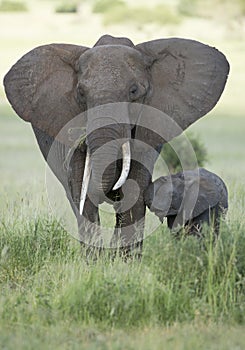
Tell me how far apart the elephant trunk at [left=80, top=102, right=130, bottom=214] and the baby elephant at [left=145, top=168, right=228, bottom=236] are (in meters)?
0.37

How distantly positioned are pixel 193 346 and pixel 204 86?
3.57 meters

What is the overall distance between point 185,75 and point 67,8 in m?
56.3

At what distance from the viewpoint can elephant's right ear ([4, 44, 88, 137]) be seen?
9.09 metres

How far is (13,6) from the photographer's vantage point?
2448 inches

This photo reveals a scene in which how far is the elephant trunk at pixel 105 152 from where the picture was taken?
8.27m

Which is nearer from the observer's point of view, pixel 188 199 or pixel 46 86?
pixel 188 199

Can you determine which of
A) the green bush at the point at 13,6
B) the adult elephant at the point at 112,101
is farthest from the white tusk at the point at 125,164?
the green bush at the point at 13,6

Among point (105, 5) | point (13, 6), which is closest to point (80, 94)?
point (13, 6)

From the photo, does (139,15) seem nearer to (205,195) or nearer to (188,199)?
(205,195)

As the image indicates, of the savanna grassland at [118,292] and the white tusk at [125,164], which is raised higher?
the white tusk at [125,164]

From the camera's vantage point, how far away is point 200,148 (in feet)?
60.5

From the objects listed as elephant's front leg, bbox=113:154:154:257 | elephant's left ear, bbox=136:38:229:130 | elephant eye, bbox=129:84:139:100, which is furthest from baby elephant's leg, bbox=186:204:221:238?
elephant eye, bbox=129:84:139:100

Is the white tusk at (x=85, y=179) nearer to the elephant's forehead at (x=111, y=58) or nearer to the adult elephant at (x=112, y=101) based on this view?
the adult elephant at (x=112, y=101)

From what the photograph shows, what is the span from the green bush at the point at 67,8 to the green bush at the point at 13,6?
8.36 ft
